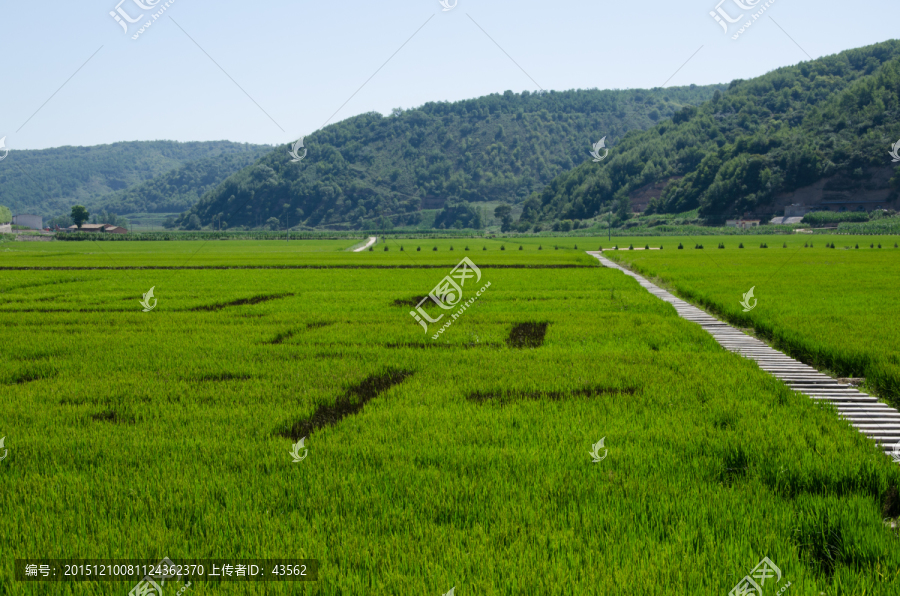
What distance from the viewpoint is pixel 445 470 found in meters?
5.97

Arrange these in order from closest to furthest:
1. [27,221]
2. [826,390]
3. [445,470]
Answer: [445,470], [826,390], [27,221]

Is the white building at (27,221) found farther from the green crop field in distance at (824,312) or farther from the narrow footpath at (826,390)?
the narrow footpath at (826,390)

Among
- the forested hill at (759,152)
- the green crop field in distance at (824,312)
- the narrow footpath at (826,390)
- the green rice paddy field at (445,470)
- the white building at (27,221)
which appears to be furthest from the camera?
the white building at (27,221)

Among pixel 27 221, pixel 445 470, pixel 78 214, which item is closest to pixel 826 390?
pixel 445 470

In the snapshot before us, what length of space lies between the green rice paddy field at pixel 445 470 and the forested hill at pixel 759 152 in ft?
480

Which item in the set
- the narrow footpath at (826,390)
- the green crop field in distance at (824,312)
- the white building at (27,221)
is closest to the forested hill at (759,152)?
the green crop field in distance at (824,312)

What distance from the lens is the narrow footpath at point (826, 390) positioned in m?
7.46

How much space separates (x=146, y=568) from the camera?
13.8ft

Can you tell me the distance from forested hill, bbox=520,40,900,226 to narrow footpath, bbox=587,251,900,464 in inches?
5615

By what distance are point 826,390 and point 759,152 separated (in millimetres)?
164661

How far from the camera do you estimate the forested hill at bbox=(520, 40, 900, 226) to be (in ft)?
447

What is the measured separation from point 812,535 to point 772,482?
3.44 feet

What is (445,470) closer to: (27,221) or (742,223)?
(742,223)

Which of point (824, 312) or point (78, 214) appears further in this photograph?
point (78, 214)
